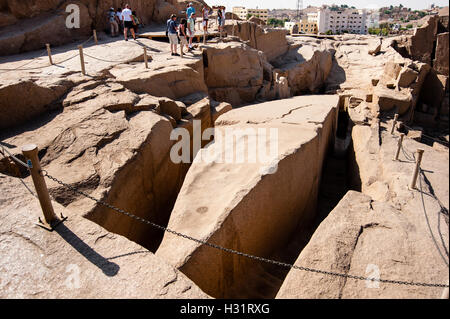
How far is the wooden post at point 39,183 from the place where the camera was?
330 cm

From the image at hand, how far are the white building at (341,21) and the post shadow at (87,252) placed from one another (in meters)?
83.3

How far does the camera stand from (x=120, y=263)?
319cm

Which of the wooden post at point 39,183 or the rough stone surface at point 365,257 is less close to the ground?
the wooden post at point 39,183

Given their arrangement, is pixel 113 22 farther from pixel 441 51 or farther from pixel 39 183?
pixel 441 51

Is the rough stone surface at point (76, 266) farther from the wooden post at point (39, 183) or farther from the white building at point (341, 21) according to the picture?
the white building at point (341, 21)

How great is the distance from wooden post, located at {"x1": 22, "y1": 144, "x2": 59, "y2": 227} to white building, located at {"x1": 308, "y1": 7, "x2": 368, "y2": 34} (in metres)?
83.2

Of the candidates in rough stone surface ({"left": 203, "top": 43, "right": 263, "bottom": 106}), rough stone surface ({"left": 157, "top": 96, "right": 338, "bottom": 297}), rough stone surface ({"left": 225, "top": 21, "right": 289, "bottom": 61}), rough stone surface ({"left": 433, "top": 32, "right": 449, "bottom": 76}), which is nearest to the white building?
rough stone surface ({"left": 433, "top": 32, "right": 449, "bottom": 76})

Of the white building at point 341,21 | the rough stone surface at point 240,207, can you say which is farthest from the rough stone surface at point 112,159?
the white building at point 341,21

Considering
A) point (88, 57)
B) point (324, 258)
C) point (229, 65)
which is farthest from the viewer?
point (229, 65)

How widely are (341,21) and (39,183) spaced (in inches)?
3580

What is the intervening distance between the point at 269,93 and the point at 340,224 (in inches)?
353

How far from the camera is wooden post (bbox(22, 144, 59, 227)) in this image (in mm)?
3299
